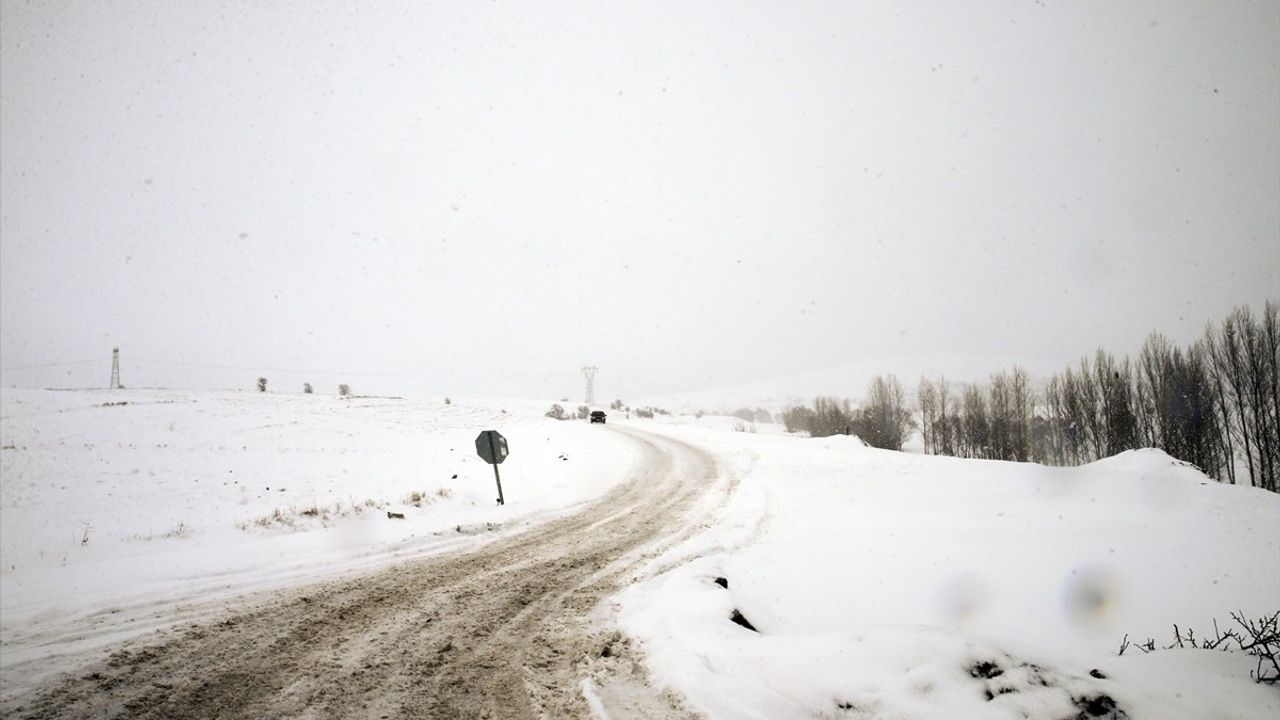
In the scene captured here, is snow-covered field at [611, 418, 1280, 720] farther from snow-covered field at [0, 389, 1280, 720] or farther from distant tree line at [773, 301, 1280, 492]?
distant tree line at [773, 301, 1280, 492]

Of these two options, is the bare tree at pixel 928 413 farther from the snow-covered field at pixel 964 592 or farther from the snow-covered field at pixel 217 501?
the snow-covered field at pixel 217 501

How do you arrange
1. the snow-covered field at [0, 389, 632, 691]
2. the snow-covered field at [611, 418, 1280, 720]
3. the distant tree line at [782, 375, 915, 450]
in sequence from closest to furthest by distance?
1. the snow-covered field at [611, 418, 1280, 720]
2. the snow-covered field at [0, 389, 632, 691]
3. the distant tree line at [782, 375, 915, 450]

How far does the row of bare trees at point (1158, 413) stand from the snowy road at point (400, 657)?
40.7 metres

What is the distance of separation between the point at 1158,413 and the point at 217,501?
52.3 meters

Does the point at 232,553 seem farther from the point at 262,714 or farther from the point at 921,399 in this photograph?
the point at 921,399

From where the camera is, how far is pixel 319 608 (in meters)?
5.61

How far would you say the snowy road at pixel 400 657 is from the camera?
3.66 metres

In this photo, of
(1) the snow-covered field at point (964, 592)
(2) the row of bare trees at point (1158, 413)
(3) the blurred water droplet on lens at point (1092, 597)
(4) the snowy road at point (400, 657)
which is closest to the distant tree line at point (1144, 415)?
(2) the row of bare trees at point (1158, 413)

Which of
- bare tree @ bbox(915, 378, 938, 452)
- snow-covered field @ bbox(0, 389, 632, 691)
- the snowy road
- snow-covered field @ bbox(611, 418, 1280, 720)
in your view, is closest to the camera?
snow-covered field @ bbox(611, 418, 1280, 720)

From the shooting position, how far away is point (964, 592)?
7414 millimetres

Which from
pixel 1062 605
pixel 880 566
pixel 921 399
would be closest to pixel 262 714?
pixel 880 566

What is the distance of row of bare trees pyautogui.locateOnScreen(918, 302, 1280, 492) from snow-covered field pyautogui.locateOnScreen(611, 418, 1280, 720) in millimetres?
22649

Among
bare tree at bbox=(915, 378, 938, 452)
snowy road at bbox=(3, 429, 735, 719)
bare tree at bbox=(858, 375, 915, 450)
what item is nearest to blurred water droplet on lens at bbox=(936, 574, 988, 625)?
snowy road at bbox=(3, 429, 735, 719)

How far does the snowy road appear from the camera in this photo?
12.0 ft
